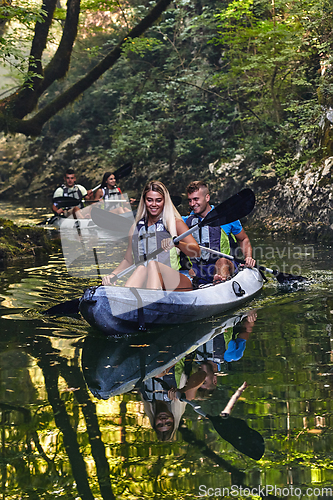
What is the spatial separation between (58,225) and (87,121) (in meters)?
11.0

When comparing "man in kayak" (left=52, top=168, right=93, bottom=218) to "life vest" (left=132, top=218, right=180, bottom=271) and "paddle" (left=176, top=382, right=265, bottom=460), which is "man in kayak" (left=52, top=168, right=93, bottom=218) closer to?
"life vest" (left=132, top=218, right=180, bottom=271)

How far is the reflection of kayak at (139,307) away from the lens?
461cm

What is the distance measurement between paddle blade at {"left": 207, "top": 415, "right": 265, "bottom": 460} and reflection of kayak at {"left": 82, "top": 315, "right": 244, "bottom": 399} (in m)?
0.87

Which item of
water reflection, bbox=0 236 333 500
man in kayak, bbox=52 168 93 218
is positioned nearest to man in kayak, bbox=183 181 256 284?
water reflection, bbox=0 236 333 500

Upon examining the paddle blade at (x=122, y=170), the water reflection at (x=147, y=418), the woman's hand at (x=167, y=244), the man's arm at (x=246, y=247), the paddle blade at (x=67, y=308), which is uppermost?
the paddle blade at (x=122, y=170)

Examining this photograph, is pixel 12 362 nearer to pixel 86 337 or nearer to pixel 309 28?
pixel 86 337

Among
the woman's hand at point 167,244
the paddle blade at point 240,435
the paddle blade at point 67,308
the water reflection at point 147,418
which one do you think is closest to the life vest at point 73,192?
the paddle blade at point 67,308

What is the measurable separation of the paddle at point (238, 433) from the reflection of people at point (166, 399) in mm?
168

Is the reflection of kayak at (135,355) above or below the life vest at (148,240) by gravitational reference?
below

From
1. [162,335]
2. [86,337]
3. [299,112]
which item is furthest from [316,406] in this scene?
[299,112]

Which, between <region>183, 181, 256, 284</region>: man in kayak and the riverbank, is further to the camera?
the riverbank

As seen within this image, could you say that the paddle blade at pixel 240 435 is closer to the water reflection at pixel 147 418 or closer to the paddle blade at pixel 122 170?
the water reflection at pixel 147 418

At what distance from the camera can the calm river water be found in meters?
2.47

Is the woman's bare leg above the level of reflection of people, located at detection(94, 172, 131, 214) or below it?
below
